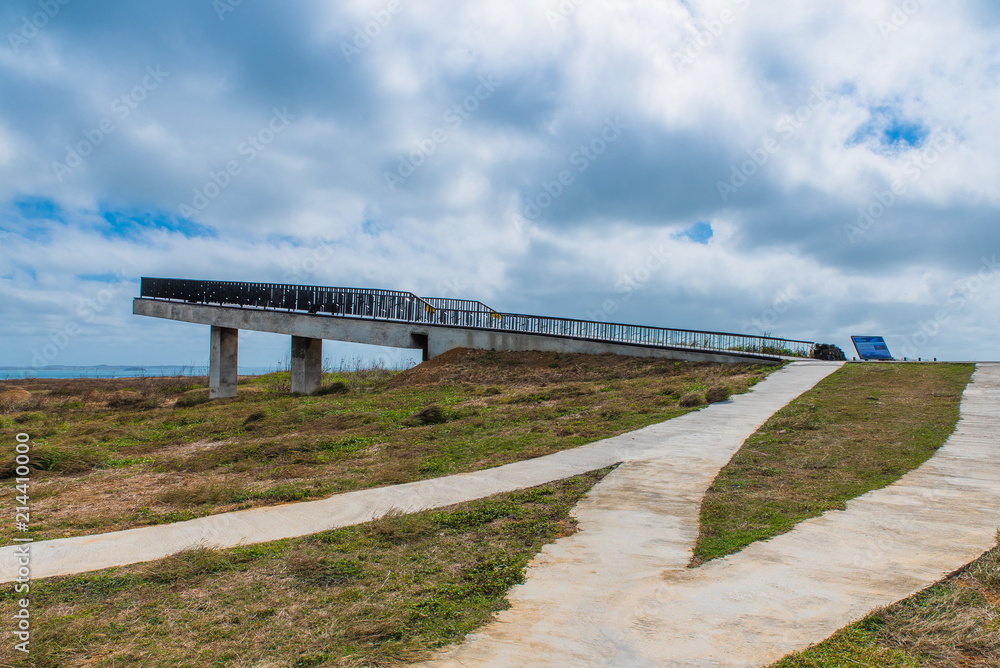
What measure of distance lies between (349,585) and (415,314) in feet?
88.2

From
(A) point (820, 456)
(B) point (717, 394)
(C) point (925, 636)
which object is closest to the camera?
(C) point (925, 636)

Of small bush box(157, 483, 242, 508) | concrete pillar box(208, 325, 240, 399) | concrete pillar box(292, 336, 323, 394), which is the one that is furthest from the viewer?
concrete pillar box(208, 325, 240, 399)

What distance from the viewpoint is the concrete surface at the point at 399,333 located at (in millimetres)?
27188

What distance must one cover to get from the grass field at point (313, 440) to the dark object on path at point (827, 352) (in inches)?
351

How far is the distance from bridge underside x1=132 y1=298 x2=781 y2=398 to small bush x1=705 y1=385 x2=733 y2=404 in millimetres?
10101

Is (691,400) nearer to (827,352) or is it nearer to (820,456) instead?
(820,456)

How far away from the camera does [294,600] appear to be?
411 cm

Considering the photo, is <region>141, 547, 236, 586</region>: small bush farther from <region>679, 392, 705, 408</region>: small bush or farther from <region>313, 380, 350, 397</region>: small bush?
<region>313, 380, 350, 397</region>: small bush

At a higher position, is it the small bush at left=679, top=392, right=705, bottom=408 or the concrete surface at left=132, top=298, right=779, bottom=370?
the concrete surface at left=132, top=298, right=779, bottom=370

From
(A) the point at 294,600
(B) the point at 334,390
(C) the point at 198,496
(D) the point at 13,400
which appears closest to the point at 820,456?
(A) the point at 294,600

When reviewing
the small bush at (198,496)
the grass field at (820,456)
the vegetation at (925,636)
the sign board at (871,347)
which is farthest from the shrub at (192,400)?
the sign board at (871,347)

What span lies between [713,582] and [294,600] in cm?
303

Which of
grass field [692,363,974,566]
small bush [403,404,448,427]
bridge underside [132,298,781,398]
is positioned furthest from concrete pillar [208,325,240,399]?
grass field [692,363,974,566]

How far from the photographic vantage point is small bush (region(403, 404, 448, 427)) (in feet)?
44.2
